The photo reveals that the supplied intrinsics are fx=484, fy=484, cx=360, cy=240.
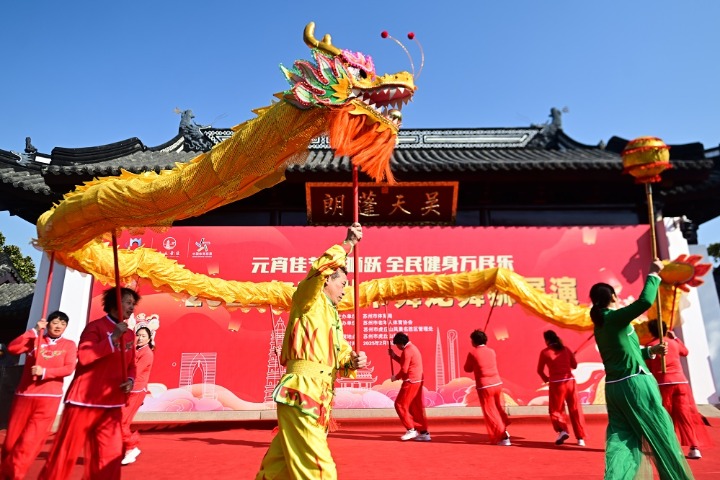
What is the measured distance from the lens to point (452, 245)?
335 inches

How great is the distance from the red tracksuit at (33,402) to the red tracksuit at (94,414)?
711mm

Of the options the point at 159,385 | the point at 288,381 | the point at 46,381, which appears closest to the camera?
the point at 288,381

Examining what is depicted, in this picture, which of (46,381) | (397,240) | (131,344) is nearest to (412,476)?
(131,344)

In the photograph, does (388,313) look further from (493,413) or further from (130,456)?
(130,456)

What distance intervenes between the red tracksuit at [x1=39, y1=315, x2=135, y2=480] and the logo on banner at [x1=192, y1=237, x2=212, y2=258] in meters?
4.80

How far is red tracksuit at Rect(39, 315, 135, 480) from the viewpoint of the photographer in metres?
3.21

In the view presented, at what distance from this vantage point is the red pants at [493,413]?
A: 590cm

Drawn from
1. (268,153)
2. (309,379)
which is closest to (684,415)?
(309,379)

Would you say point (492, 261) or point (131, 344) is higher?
point (492, 261)

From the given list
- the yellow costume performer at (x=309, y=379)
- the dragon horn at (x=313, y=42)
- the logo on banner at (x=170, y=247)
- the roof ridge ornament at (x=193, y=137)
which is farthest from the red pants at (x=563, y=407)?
the roof ridge ornament at (x=193, y=137)

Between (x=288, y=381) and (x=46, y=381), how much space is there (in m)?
2.80

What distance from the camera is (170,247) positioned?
8.28 meters

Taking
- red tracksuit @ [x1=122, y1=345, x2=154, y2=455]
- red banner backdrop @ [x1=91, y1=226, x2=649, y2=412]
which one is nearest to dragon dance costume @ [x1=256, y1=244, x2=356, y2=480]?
red tracksuit @ [x1=122, y1=345, x2=154, y2=455]

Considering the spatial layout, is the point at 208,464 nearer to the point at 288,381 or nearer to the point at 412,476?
the point at 412,476
